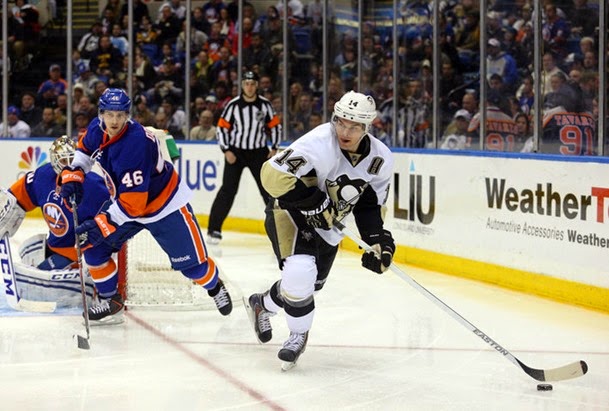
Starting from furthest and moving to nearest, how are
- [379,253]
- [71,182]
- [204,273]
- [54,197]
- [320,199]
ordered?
1. [54,197]
2. [204,273]
3. [71,182]
4. [379,253]
5. [320,199]

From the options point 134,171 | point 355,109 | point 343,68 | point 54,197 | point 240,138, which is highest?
point 343,68

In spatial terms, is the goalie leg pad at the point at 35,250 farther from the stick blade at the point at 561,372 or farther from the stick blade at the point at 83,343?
the stick blade at the point at 561,372

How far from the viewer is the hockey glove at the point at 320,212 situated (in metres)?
3.82

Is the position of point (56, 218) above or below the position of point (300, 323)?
above

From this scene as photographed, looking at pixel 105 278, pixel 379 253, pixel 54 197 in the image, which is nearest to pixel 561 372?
pixel 379 253

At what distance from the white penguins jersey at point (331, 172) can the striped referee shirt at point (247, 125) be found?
3.76 meters

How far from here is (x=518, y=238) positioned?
6.03 meters

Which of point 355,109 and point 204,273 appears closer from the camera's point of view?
point 355,109

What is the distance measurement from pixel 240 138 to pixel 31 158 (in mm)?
2704

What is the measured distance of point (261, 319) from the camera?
4332 millimetres

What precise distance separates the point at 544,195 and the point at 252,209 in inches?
133

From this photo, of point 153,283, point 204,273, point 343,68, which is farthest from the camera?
point 343,68

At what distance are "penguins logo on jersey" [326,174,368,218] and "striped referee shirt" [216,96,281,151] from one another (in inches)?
150

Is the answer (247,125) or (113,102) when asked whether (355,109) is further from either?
(247,125)
